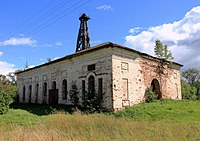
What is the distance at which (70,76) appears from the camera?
949 inches

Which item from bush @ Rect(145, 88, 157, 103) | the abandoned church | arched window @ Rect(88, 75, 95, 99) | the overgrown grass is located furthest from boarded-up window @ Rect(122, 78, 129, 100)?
bush @ Rect(145, 88, 157, 103)

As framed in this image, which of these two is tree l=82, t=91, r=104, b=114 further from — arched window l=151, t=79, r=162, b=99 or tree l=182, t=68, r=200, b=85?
tree l=182, t=68, r=200, b=85

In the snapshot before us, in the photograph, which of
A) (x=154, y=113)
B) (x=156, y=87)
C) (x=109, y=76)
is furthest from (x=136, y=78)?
(x=154, y=113)

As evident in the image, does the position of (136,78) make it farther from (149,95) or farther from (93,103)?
(93,103)

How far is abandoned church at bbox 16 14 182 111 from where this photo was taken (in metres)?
19.8

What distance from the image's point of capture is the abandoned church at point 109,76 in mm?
19750

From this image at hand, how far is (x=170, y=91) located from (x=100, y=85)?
32.4ft

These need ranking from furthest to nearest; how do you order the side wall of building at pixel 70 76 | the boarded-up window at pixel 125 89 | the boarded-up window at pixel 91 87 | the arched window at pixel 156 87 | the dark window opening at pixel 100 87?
the arched window at pixel 156 87
the boarded-up window at pixel 91 87
the dark window opening at pixel 100 87
the boarded-up window at pixel 125 89
the side wall of building at pixel 70 76

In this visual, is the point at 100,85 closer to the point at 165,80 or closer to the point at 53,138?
the point at 165,80

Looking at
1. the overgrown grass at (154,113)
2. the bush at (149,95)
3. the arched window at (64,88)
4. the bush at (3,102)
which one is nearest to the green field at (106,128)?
the overgrown grass at (154,113)

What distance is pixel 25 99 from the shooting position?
110 feet

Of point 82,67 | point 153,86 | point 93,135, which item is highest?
point 82,67

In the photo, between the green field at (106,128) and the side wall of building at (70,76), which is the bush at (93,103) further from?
the green field at (106,128)

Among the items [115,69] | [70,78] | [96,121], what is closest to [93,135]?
[96,121]
